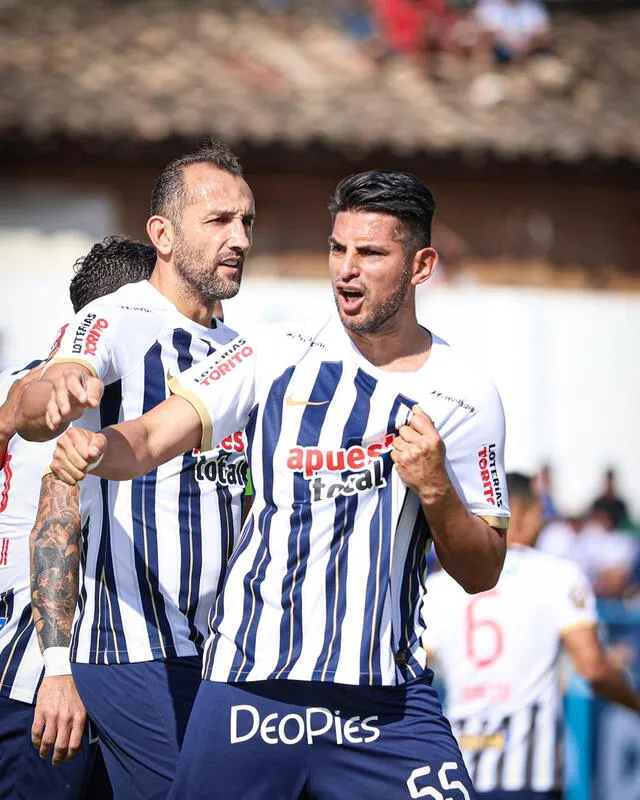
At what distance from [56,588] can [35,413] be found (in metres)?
0.80

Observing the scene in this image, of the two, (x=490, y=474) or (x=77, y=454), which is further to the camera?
(x=490, y=474)

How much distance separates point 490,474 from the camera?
3900 mm

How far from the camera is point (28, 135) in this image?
1246 centimetres

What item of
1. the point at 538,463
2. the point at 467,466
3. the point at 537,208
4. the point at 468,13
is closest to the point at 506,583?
the point at 467,466

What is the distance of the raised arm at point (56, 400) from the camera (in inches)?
137

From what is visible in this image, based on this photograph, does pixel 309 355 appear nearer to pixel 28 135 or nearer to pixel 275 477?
pixel 275 477

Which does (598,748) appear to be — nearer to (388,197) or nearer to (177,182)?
(177,182)

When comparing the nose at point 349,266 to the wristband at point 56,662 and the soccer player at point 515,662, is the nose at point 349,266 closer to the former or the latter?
the wristband at point 56,662

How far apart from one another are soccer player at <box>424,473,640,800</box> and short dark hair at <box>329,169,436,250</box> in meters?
2.64

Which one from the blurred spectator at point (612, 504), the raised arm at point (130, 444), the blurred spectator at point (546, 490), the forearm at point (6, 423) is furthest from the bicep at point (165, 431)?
the blurred spectator at point (612, 504)

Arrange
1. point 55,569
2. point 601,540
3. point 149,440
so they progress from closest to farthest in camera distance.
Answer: point 149,440 → point 55,569 → point 601,540

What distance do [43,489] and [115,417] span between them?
348 mm

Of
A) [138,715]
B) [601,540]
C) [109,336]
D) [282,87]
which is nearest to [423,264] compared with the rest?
[109,336]

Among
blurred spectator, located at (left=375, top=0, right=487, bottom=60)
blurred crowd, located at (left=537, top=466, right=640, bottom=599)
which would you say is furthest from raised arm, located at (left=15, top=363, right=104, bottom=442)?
blurred spectator, located at (left=375, top=0, right=487, bottom=60)
